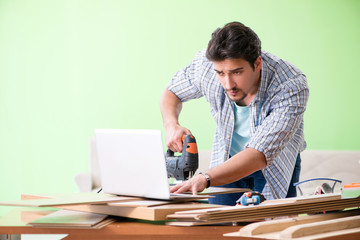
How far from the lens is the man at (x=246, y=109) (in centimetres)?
198

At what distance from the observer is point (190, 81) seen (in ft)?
7.87

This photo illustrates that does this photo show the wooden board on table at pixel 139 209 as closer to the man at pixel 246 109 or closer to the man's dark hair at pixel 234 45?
the man at pixel 246 109

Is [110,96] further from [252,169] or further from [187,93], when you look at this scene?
[252,169]

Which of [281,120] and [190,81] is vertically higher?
[190,81]

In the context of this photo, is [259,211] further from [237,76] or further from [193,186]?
[237,76]

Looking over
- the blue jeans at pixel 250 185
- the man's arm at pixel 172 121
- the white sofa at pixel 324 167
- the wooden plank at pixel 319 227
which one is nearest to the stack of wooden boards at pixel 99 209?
the wooden plank at pixel 319 227

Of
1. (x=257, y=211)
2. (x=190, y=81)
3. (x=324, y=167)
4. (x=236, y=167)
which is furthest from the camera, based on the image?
(x=324, y=167)

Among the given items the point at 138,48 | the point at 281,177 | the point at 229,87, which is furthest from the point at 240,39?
the point at 138,48

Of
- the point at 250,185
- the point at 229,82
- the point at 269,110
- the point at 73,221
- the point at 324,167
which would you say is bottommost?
the point at 324,167

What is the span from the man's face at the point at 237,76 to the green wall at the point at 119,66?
2.64 meters

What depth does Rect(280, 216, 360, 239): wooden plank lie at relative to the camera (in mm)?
1062

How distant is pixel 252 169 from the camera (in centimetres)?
196

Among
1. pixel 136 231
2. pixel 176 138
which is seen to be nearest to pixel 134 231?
pixel 136 231

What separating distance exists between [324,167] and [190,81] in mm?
2273
